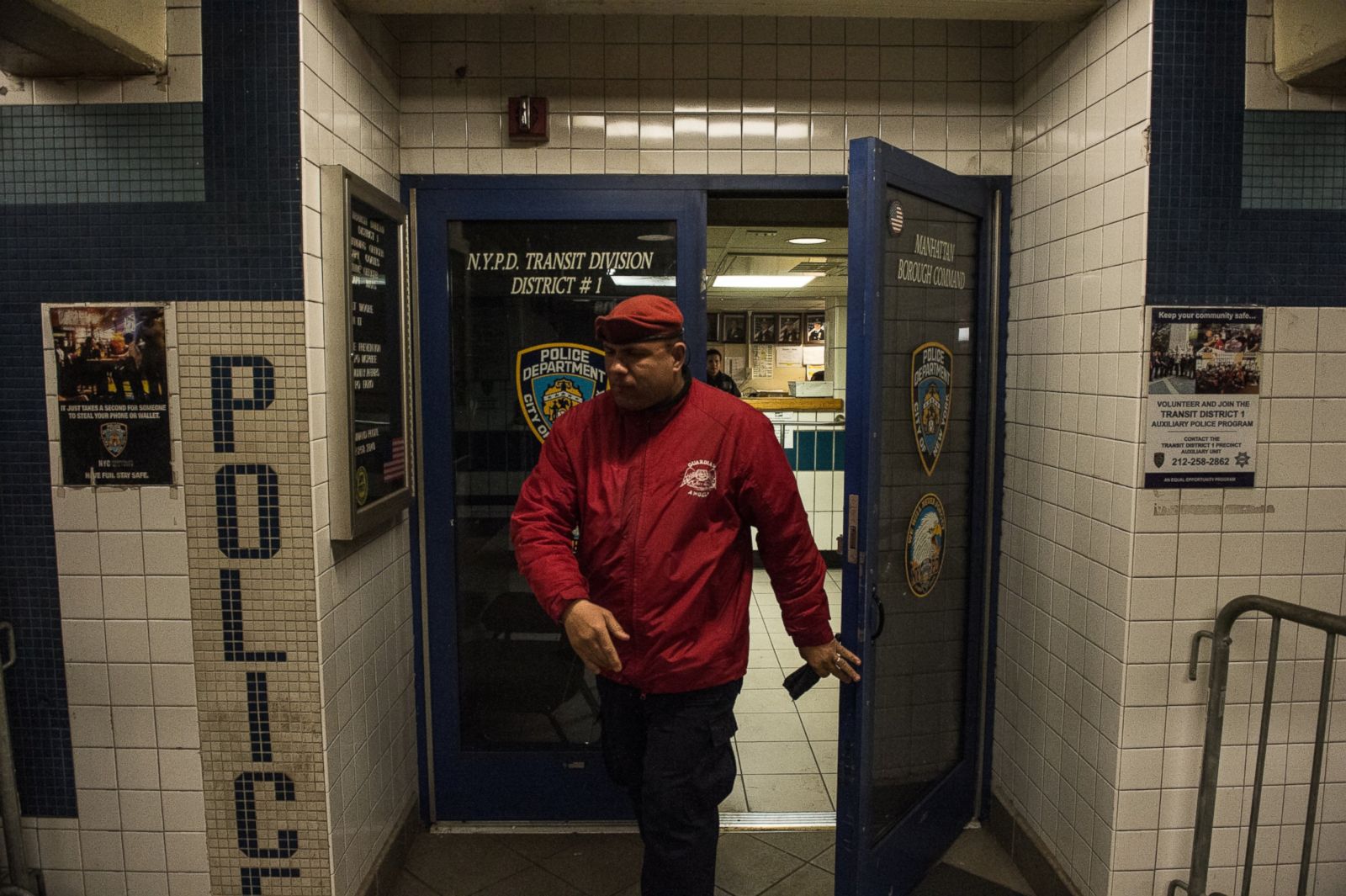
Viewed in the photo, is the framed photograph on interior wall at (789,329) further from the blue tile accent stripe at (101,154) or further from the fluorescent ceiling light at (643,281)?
the blue tile accent stripe at (101,154)

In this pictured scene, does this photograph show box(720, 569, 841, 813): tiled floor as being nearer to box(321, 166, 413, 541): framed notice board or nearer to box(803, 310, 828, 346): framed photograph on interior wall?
box(321, 166, 413, 541): framed notice board

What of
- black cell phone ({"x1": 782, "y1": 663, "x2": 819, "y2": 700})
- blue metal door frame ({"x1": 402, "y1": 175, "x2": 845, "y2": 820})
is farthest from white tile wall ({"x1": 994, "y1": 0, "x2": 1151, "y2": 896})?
black cell phone ({"x1": 782, "y1": 663, "x2": 819, "y2": 700})

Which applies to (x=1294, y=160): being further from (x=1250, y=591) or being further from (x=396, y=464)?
(x=396, y=464)

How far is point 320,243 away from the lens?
2.16 m

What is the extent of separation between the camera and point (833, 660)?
2.08 meters

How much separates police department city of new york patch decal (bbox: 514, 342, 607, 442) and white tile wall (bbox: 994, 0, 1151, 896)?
1492 mm

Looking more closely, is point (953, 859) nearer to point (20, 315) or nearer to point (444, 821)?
point (444, 821)

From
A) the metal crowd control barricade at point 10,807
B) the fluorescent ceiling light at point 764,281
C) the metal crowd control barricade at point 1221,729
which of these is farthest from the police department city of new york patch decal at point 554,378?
the fluorescent ceiling light at point 764,281

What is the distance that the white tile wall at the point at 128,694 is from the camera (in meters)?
2.14

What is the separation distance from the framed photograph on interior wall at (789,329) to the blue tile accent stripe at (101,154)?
452 inches

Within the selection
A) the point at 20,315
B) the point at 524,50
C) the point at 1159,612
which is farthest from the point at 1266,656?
the point at 20,315

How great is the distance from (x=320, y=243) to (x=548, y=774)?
1981 mm

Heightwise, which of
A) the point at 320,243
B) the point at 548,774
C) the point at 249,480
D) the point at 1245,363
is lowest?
the point at 548,774

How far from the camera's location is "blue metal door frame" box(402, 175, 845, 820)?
2.84 meters
